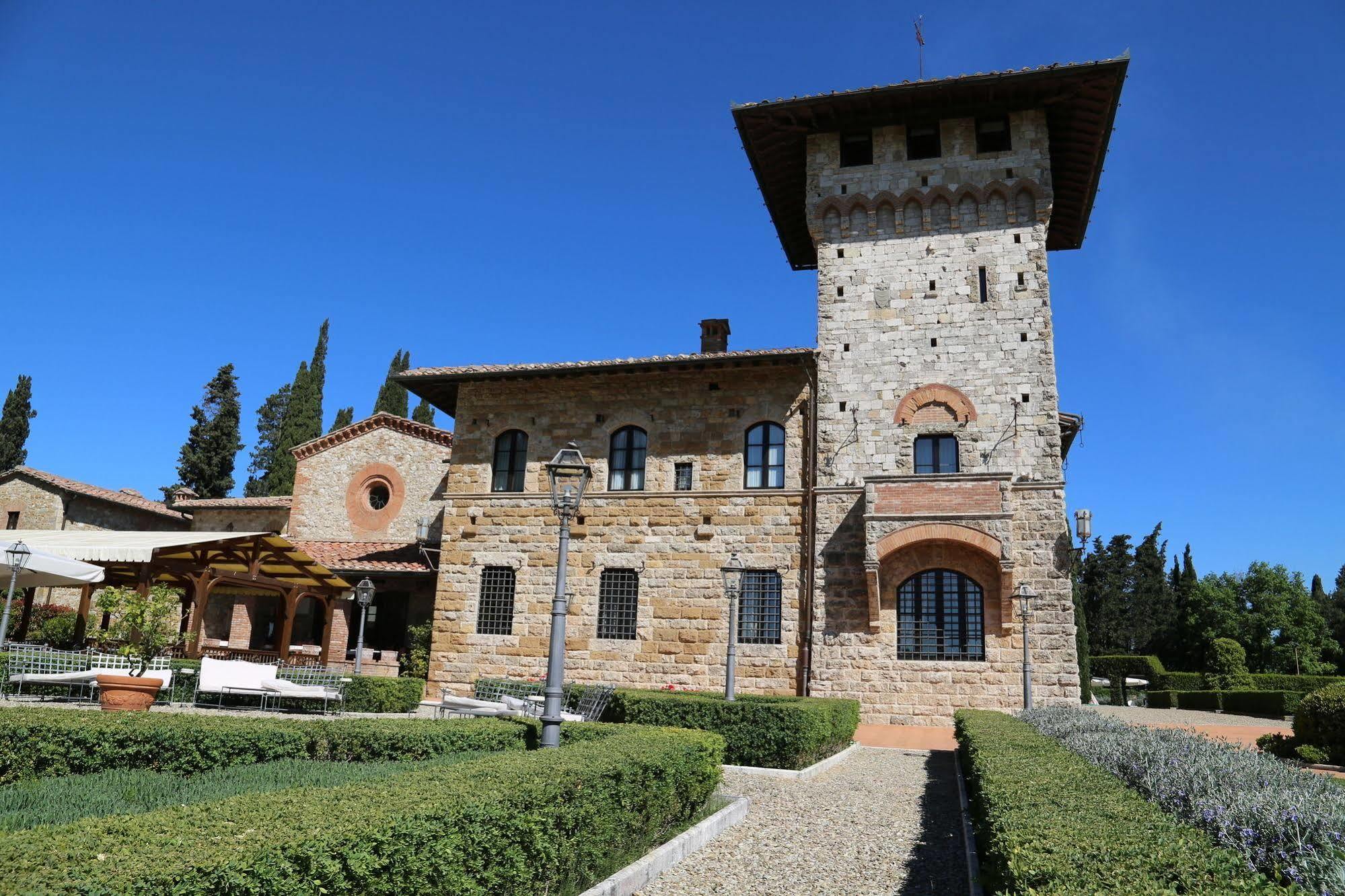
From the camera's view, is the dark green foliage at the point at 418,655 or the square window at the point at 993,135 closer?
the square window at the point at 993,135

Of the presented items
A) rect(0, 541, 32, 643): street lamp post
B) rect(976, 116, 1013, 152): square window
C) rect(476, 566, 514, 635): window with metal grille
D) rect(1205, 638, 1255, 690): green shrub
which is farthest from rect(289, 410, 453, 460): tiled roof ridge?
rect(1205, 638, 1255, 690): green shrub

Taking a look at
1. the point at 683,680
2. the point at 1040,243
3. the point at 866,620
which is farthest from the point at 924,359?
the point at 683,680

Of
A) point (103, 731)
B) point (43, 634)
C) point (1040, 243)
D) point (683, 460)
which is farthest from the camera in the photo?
point (43, 634)

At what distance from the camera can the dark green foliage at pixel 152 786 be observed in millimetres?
5059

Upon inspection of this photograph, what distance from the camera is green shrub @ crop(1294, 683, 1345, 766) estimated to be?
40.9ft

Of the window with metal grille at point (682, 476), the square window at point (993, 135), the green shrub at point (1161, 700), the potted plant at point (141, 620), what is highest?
the square window at point (993, 135)

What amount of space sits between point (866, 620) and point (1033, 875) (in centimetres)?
1460

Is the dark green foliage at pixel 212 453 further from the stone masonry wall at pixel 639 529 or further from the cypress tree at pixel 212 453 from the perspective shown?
the stone masonry wall at pixel 639 529

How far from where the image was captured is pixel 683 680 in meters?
19.0

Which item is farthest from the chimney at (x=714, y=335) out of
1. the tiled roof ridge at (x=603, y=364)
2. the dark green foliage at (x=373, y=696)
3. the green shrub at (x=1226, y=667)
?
the green shrub at (x=1226, y=667)

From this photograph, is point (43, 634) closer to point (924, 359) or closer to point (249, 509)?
point (249, 509)

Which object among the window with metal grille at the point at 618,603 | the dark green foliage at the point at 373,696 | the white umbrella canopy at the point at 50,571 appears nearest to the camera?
the white umbrella canopy at the point at 50,571

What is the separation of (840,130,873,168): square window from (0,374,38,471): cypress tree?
4323 centimetres

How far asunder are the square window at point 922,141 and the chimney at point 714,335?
6.29m
